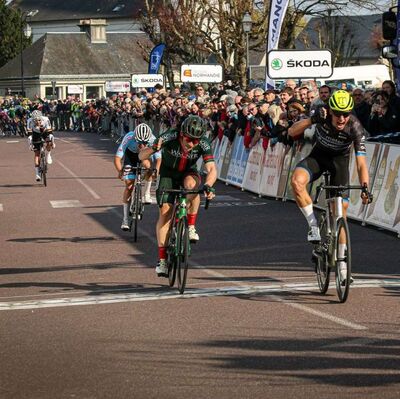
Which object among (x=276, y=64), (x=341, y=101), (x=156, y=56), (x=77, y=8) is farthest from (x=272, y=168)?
(x=77, y=8)

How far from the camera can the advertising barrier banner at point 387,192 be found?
17391 millimetres

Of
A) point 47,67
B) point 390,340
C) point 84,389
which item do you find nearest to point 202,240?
point 390,340

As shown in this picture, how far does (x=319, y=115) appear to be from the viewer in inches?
472

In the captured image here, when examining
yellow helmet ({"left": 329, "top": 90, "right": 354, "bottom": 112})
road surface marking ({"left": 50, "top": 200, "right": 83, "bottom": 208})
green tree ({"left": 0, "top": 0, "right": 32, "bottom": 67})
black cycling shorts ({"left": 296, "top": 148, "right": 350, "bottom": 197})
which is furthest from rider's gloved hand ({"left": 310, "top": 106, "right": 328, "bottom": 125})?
green tree ({"left": 0, "top": 0, "right": 32, "bottom": 67})

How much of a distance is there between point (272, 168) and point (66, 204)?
399 centimetres

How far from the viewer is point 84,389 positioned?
314 inches

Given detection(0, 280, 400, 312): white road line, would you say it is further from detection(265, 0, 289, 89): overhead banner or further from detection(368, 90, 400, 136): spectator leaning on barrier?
detection(265, 0, 289, 89): overhead banner

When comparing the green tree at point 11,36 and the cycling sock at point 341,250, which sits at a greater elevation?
the green tree at point 11,36

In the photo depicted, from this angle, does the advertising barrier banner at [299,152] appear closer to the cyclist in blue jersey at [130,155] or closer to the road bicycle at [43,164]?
the cyclist in blue jersey at [130,155]

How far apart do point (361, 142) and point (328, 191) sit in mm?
564

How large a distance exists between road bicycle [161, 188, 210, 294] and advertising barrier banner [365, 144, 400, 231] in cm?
524

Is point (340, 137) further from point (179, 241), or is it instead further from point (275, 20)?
point (275, 20)

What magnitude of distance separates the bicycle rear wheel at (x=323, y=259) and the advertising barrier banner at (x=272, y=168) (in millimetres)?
11162

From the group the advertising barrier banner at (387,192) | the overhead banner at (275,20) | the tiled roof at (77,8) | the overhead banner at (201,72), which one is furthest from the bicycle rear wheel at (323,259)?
the tiled roof at (77,8)
